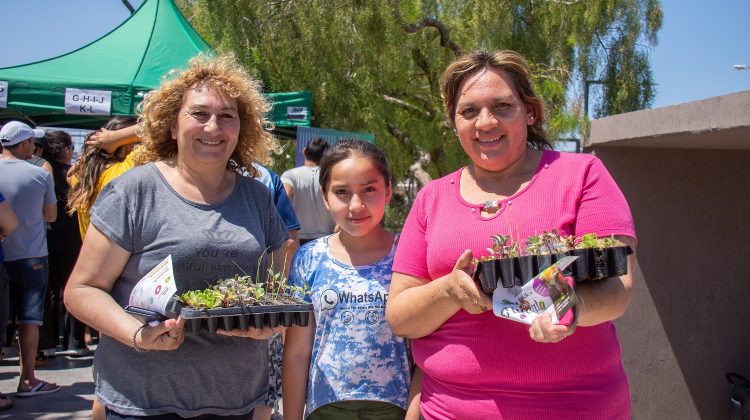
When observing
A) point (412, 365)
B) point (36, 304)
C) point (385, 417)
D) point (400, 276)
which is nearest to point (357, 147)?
point (400, 276)

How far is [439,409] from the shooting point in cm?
209

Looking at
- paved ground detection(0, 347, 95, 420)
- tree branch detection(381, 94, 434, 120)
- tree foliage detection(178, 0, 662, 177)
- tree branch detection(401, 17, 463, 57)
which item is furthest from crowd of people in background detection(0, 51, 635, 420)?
tree branch detection(381, 94, 434, 120)

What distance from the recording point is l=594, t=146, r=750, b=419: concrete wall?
12.7ft

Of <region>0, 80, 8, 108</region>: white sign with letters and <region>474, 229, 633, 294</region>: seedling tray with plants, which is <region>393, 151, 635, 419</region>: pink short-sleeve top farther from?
<region>0, 80, 8, 108</region>: white sign with letters

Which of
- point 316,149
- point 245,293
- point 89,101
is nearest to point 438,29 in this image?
point 316,149

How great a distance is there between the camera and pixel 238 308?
81.7 inches

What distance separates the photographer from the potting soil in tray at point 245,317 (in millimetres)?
1991

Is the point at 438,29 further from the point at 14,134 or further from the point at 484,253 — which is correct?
the point at 484,253

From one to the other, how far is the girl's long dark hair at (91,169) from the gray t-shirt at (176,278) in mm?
1835

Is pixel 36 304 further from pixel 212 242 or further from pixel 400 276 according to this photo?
pixel 400 276

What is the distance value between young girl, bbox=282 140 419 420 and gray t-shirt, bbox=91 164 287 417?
231mm

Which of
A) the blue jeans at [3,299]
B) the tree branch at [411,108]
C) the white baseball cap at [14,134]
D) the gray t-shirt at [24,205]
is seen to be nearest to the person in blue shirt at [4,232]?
the blue jeans at [3,299]

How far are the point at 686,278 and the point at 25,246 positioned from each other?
501 centimetres

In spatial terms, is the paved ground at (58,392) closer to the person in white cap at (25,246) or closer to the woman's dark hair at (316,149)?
the person in white cap at (25,246)
